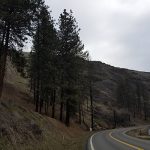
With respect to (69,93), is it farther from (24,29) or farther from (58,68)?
(24,29)

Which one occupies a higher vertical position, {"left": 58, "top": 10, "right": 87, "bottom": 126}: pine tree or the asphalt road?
{"left": 58, "top": 10, "right": 87, "bottom": 126}: pine tree

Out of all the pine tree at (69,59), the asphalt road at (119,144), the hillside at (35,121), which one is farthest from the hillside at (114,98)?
the asphalt road at (119,144)

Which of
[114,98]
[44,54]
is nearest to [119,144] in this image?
[44,54]

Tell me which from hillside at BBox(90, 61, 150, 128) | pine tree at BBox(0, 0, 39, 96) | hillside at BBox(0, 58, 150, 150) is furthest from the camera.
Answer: hillside at BBox(90, 61, 150, 128)

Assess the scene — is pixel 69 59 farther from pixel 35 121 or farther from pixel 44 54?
pixel 35 121

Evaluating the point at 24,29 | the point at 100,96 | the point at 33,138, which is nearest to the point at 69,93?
the point at 24,29

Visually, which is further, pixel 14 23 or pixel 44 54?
pixel 44 54

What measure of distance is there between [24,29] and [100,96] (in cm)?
10418

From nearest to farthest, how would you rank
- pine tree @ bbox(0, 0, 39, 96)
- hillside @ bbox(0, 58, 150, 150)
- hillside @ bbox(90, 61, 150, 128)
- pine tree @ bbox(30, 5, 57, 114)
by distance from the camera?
hillside @ bbox(0, 58, 150, 150) → pine tree @ bbox(0, 0, 39, 96) → pine tree @ bbox(30, 5, 57, 114) → hillside @ bbox(90, 61, 150, 128)

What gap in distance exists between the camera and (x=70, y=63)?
5028 centimetres

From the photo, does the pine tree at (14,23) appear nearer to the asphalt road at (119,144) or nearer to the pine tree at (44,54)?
the asphalt road at (119,144)

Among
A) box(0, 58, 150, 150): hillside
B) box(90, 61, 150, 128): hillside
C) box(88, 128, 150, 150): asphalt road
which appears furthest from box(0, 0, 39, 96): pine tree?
box(90, 61, 150, 128): hillside

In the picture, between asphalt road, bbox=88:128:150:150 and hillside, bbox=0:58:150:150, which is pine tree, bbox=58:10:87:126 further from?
asphalt road, bbox=88:128:150:150

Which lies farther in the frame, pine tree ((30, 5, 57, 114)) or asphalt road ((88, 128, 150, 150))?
pine tree ((30, 5, 57, 114))
